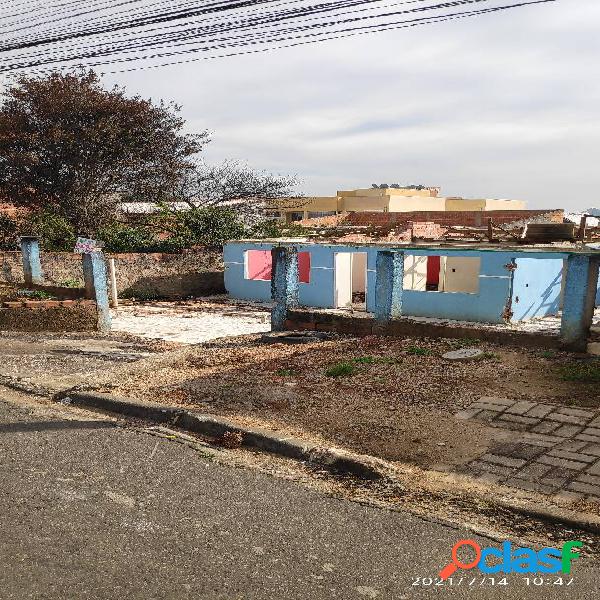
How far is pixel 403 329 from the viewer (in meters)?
11.0

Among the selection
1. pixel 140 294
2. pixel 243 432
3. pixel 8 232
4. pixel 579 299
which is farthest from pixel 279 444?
pixel 8 232

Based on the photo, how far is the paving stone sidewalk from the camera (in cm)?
475

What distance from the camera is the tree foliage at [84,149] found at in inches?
853

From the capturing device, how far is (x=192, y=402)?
7.36 m

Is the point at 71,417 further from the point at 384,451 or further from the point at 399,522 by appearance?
the point at 399,522

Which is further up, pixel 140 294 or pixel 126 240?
pixel 126 240

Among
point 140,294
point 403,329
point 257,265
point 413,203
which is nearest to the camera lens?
point 403,329

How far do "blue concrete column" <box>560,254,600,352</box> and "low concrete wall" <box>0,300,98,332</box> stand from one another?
10.4 metres

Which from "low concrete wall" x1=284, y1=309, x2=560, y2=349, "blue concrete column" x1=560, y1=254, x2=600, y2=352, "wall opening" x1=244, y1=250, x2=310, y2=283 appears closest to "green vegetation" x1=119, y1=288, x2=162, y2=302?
"wall opening" x1=244, y1=250, x2=310, y2=283

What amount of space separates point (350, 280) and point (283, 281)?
328 inches

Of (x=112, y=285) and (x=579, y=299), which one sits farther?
(x=112, y=285)

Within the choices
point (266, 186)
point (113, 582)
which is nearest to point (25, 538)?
point (113, 582)

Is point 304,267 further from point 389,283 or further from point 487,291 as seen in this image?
point 389,283

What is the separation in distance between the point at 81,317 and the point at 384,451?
32.9ft
